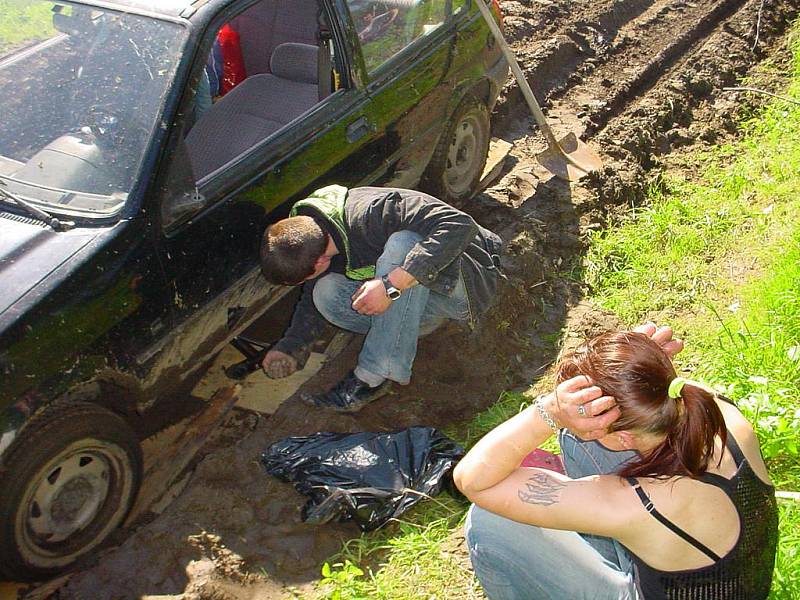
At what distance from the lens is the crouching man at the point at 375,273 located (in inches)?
137

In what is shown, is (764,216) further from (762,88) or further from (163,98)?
(163,98)

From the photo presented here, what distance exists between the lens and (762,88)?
22.5 feet

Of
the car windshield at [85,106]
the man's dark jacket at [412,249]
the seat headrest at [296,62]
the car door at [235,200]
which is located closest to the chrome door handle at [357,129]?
the car door at [235,200]

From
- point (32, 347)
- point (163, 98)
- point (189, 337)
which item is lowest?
point (189, 337)

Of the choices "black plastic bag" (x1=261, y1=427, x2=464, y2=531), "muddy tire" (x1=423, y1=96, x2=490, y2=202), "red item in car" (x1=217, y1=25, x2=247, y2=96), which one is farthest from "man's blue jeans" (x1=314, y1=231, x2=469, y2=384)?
"red item in car" (x1=217, y1=25, x2=247, y2=96)

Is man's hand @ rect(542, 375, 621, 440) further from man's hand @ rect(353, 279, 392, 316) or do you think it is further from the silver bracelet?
man's hand @ rect(353, 279, 392, 316)

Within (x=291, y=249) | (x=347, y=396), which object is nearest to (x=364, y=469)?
(x=347, y=396)

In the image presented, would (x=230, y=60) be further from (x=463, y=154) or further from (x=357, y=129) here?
(x=463, y=154)

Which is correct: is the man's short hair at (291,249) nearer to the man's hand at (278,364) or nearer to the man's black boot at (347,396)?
the man's hand at (278,364)

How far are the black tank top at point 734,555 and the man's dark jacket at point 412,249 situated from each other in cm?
160

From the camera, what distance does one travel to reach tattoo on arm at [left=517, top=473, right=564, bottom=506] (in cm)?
223

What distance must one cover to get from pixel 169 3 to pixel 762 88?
5.28 m

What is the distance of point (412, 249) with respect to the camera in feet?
11.7

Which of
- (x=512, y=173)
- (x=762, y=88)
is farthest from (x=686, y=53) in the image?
(x=512, y=173)
